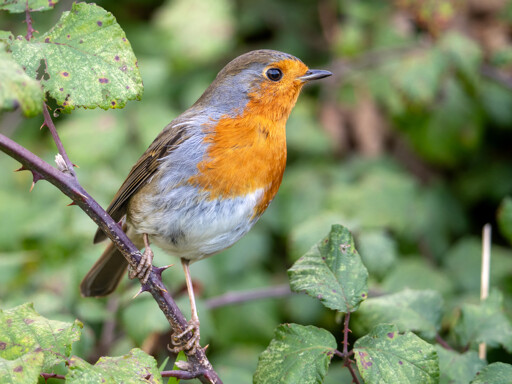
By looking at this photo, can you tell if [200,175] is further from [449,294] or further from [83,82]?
[449,294]

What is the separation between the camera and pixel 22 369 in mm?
1339

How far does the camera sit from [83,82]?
63.7 inches

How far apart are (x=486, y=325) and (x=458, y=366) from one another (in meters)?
0.23

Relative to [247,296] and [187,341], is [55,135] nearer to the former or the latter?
[187,341]

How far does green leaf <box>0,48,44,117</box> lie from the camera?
126 cm

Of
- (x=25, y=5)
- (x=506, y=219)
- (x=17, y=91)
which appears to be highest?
(x=25, y=5)

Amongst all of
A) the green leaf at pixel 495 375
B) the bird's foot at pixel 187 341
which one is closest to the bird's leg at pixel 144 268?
the bird's foot at pixel 187 341

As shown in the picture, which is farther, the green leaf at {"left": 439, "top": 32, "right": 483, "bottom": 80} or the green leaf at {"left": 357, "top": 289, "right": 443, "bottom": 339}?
the green leaf at {"left": 439, "top": 32, "right": 483, "bottom": 80}

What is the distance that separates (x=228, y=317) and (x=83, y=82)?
8.26 feet

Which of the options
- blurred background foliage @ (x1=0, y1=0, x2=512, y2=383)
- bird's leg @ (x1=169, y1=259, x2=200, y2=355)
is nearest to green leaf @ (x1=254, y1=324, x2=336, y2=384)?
bird's leg @ (x1=169, y1=259, x2=200, y2=355)

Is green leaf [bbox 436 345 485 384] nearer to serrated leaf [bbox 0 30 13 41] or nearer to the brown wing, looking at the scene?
the brown wing

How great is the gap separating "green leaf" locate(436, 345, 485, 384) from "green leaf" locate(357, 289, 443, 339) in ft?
0.33

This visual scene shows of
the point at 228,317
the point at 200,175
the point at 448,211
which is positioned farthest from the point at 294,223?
the point at 200,175

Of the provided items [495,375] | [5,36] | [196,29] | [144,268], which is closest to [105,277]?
[144,268]
